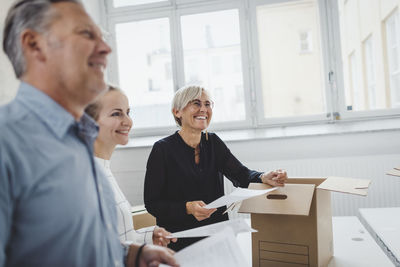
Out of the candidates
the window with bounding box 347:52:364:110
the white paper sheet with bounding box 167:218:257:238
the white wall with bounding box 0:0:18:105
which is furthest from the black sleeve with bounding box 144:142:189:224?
the window with bounding box 347:52:364:110

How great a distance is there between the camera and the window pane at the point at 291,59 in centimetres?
333

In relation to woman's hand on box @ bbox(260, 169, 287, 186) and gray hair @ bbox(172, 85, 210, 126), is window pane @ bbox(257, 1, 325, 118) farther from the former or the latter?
woman's hand on box @ bbox(260, 169, 287, 186)

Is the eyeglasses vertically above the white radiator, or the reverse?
the eyeglasses

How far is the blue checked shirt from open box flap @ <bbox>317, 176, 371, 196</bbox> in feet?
2.65

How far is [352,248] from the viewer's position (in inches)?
52.7

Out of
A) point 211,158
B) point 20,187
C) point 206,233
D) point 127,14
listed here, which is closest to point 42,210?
point 20,187

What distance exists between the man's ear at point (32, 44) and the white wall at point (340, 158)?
8.34 ft

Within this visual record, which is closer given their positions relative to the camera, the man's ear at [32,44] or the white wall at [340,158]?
the man's ear at [32,44]

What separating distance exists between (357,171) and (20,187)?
2.86m

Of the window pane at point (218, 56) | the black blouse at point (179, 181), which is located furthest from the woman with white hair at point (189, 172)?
the window pane at point (218, 56)

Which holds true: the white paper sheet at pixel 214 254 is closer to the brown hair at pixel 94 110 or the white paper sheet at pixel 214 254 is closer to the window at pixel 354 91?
the brown hair at pixel 94 110

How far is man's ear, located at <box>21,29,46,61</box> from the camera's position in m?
0.65

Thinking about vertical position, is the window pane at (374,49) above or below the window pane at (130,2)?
below

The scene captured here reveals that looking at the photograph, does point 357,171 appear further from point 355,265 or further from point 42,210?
point 42,210
